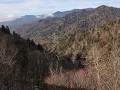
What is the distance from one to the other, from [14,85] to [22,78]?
7.61 m

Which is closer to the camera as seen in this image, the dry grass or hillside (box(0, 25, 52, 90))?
the dry grass

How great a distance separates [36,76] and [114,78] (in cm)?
4839

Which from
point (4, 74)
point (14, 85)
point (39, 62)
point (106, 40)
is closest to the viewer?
point (4, 74)

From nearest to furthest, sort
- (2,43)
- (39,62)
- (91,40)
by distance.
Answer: (2,43) < (39,62) < (91,40)

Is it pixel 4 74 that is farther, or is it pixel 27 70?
pixel 27 70

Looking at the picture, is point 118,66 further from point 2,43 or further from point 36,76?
point 36,76

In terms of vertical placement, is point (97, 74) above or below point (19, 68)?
above

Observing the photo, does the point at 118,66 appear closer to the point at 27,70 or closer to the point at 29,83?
the point at 29,83

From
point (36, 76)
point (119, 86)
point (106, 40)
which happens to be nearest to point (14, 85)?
point (36, 76)

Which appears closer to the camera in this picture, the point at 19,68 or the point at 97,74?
the point at 97,74

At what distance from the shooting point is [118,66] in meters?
17.5

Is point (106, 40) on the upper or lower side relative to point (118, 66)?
lower

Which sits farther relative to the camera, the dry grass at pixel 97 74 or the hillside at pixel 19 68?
the hillside at pixel 19 68

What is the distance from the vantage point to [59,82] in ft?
174
